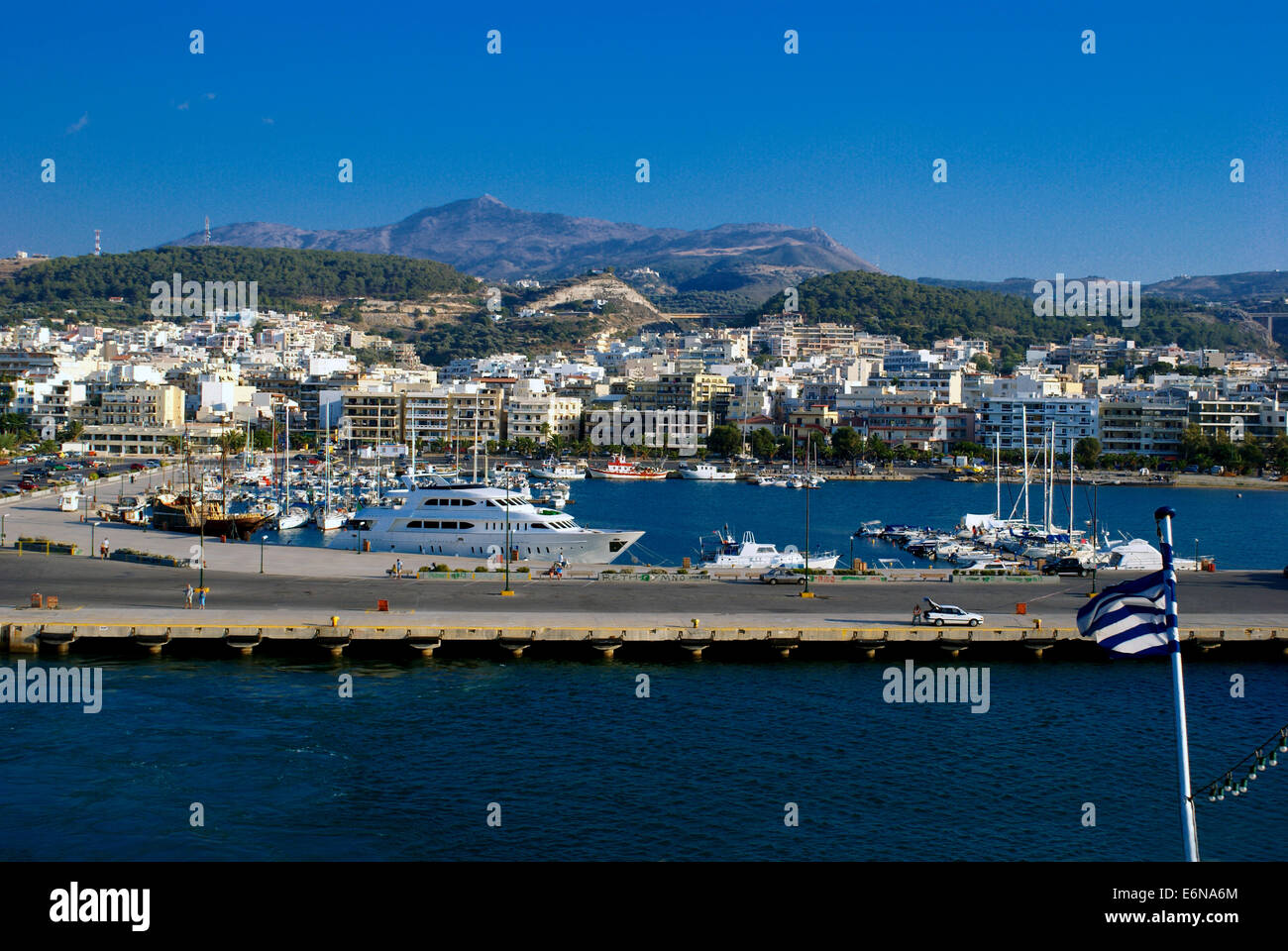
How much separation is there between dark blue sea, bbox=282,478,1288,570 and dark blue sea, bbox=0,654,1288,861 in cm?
1723

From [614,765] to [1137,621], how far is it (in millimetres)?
9790

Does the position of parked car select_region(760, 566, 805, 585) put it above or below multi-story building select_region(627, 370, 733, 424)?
below

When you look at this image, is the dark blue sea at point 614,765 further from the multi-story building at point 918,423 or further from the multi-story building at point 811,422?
the multi-story building at point 918,423

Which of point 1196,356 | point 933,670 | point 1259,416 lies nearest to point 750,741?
point 933,670

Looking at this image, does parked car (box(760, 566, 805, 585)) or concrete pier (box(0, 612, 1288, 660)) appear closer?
concrete pier (box(0, 612, 1288, 660))

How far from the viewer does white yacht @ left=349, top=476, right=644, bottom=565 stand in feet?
116

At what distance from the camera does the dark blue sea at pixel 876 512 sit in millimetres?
46281

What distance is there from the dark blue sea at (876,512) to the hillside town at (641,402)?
9138 millimetres

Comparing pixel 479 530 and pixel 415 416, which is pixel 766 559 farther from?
pixel 415 416

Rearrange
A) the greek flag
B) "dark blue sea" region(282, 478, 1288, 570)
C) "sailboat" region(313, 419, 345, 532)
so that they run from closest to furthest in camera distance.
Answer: the greek flag, "dark blue sea" region(282, 478, 1288, 570), "sailboat" region(313, 419, 345, 532)

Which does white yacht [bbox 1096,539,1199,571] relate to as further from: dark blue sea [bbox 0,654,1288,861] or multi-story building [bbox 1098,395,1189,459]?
multi-story building [bbox 1098,395,1189,459]

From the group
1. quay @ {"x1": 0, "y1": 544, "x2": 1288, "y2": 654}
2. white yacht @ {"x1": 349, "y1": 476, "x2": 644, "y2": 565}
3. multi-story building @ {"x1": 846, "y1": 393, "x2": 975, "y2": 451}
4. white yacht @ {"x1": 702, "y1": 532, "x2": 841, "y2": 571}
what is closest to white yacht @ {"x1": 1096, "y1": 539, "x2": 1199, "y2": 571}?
quay @ {"x1": 0, "y1": 544, "x2": 1288, "y2": 654}

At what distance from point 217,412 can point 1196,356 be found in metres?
124
